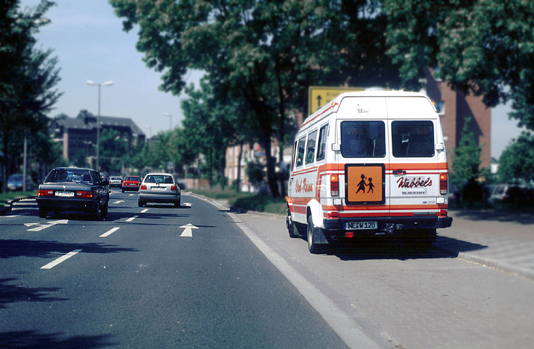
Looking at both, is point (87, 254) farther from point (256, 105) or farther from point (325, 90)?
point (256, 105)

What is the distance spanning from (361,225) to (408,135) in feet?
5.78

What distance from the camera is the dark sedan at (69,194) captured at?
18.6 m

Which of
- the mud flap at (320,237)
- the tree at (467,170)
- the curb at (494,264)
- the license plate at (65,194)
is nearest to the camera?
the curb at (494,264)

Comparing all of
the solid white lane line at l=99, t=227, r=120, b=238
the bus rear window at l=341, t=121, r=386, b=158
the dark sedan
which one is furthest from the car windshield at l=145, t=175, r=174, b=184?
the bus rear window at l=341, t=121, r=386, b=158

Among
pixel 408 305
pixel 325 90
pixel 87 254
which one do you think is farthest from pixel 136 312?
pixel 325 90

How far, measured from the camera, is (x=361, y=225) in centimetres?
1088

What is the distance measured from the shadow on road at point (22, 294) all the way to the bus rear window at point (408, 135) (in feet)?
20.2

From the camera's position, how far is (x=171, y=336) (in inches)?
215

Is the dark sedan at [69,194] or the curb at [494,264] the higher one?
the dark sedan at [69,194]

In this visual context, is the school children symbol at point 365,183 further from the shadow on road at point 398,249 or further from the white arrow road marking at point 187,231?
the white arrow road marking at point 187,231

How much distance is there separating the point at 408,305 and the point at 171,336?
277 cm

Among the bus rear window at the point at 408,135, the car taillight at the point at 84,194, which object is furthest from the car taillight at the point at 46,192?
the bus rear window at the point at 408,135

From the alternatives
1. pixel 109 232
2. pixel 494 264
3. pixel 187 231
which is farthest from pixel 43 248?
pixel 494 264

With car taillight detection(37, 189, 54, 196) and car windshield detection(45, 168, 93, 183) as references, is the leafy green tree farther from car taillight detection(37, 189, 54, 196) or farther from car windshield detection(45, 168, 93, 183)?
car taillight detection(37, 189, 54, 196)
